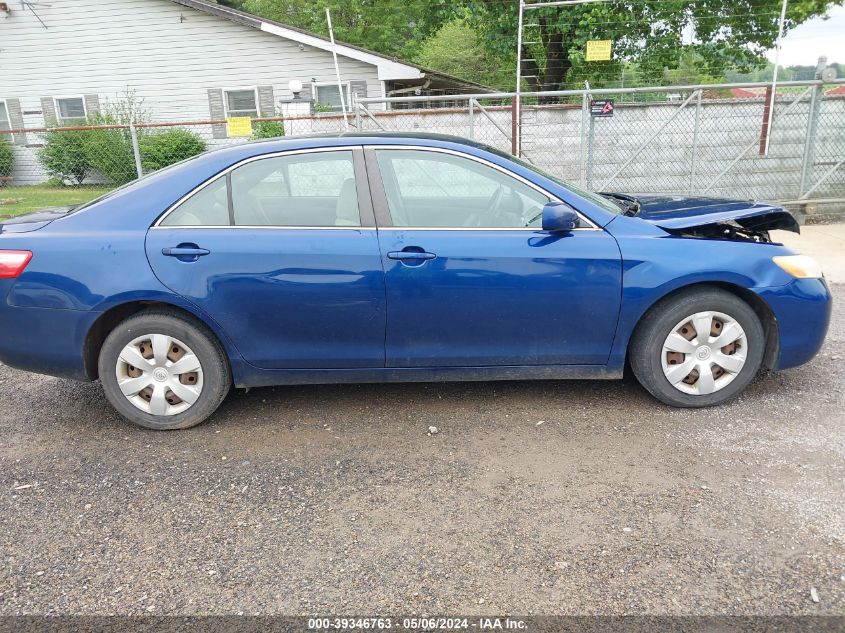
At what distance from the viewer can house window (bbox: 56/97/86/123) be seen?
57.0ft

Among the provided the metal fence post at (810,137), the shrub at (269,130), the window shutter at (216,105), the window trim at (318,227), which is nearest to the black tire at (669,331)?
the window trim at (318,227)

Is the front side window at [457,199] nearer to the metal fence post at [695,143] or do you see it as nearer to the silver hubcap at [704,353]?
the silver hubcap at [704,353]

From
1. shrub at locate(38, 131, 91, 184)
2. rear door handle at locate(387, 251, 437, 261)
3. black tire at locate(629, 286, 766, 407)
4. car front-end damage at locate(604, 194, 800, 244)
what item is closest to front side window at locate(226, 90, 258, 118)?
shrub at locate(38, 131, 91, 184)

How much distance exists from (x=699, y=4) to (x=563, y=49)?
118 inches

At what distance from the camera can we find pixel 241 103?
55.5 ft

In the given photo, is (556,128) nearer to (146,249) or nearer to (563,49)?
(563,49)

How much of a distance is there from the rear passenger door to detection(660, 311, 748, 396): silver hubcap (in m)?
1.68

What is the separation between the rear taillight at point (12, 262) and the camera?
3.60 m

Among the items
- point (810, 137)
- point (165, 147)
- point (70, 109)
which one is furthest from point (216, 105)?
point (810, 137)

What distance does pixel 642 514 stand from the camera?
2883 mm

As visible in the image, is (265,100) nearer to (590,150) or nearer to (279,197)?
(590,150)

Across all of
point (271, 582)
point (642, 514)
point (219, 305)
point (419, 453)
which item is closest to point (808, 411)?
point (642, 514)

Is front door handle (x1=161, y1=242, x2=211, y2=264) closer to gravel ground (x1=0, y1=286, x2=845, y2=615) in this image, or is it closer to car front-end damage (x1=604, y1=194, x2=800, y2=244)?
gravel ground (x1=0, y1=286, x2=845, y2=615)

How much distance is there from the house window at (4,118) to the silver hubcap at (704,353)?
63.8 feet
